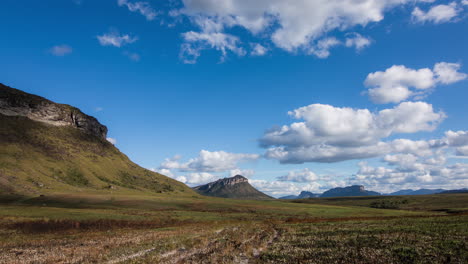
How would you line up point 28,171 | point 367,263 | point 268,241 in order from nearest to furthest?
point 367,263, point 268,241, point 28,171

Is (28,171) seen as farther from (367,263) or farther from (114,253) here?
(367,263)

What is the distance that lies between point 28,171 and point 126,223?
161168 millimetres

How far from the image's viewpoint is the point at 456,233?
31.0 meters

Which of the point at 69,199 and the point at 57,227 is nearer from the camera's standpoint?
the point at 57,227

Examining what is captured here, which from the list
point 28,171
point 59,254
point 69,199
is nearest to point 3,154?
point 28,171

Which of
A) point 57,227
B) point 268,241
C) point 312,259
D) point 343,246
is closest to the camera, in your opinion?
point 312,259

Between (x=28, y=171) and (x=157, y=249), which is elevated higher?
(x=28, y=171)

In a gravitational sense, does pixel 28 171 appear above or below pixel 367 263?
above

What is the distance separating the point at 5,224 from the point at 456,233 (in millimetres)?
71670

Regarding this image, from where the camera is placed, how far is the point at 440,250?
75.3 ft

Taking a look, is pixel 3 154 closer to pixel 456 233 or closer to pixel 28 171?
pixel 28 171

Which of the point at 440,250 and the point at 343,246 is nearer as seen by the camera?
the point at 440,250

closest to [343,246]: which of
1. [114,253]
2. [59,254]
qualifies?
[114,253]

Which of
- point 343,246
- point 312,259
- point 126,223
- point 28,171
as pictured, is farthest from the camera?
point 28,171
